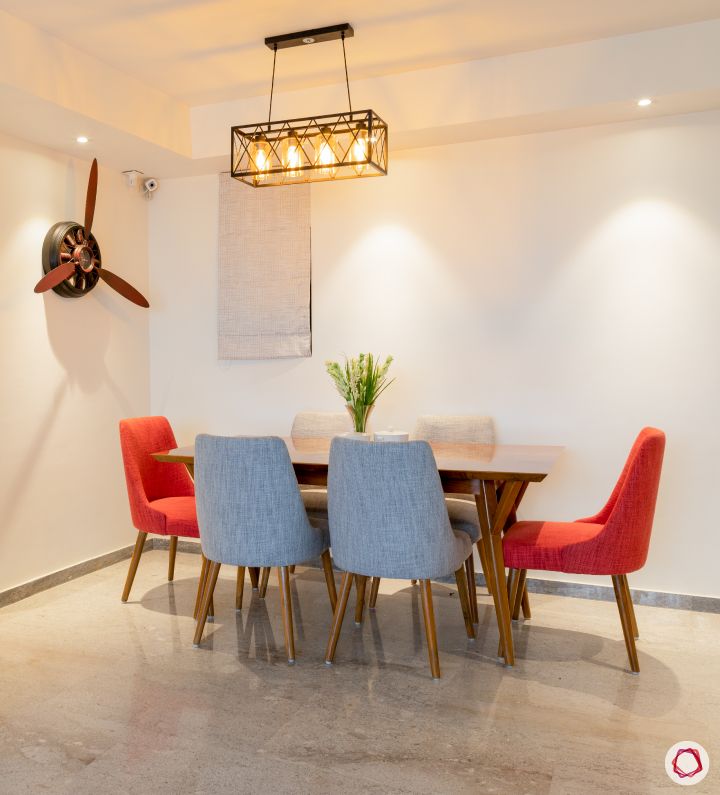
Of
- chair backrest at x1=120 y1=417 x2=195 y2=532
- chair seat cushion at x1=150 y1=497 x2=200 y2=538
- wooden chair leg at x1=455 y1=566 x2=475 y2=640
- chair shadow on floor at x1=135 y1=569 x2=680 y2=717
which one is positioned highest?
chair backrest at x1=120 y1=417 x2=195 y2=532

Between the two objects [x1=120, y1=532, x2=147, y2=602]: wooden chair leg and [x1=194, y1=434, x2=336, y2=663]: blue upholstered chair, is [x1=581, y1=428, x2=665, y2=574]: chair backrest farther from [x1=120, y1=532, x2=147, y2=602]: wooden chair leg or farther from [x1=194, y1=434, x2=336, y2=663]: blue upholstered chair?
[x1=120, y1=532, x2=147, y2=602]: wooden chair leg

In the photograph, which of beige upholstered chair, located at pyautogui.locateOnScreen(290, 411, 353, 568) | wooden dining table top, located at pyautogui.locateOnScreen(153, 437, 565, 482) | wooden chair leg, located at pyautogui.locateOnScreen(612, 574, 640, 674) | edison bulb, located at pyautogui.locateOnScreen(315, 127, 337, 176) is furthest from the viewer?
beige upholstered chair, located at pyautogui.locateOnScreen(290, 411, 353, 568)

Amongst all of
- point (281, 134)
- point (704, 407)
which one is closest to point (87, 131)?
point (281, 134)

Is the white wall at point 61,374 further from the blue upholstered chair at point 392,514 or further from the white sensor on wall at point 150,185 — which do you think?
the blue upholstered chair at point 392,514

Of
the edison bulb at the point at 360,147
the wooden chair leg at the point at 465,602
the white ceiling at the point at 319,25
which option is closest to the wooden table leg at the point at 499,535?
the wooden chair leg at the point at 465,602

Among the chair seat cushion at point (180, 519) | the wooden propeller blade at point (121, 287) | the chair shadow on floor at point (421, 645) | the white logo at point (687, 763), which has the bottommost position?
the chair shadow on floor at point (421, 645)

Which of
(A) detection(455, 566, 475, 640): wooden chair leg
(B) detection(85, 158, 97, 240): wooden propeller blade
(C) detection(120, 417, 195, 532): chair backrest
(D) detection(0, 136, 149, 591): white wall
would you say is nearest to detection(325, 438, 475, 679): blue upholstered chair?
(A) detection(455, 566, 475, 640): wooden chair leg

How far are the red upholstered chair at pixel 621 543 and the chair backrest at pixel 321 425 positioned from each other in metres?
1.37

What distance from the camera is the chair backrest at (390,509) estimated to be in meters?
2.52

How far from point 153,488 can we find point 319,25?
7.55 feet

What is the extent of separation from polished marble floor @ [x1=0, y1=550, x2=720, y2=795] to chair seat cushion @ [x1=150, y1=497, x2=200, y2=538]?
38 cm

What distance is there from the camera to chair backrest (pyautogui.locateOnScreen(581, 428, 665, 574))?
8.69 ft

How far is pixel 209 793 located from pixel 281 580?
3.22 feet

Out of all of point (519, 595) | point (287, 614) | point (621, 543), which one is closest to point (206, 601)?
point (287, 614)
